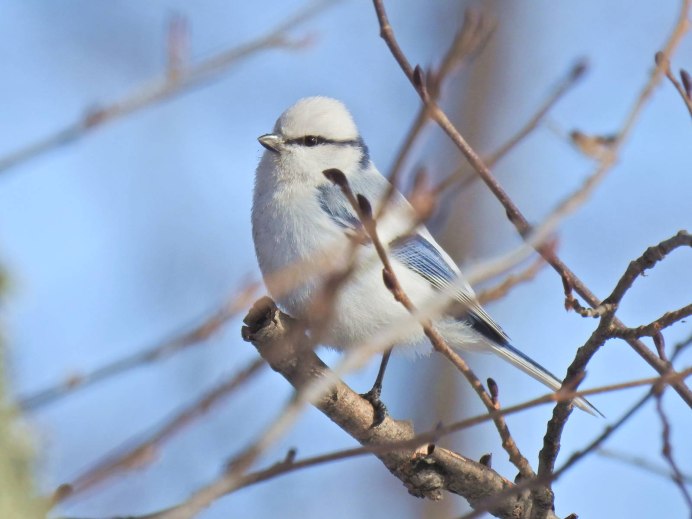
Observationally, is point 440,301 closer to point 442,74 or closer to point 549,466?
point 442,74

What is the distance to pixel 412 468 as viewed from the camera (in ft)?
8.42

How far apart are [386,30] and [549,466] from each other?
101cm

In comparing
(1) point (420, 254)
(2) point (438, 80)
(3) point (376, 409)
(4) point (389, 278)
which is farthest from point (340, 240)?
(2) point (438, 80)

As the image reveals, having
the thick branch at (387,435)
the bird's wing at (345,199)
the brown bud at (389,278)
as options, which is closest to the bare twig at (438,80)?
the brown bud at (389,278)

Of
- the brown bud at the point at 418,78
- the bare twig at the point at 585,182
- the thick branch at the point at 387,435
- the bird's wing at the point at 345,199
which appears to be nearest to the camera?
the bare twig at the point at 585,182

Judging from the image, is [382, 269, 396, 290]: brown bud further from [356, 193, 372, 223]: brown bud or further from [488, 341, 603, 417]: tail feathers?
[488, 341, 603, 417]: tail feathers

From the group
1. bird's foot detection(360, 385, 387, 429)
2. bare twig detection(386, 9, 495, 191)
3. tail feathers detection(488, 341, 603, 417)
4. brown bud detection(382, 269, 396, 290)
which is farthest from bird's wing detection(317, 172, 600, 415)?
bare twig detection(386, 9, 495, 191)

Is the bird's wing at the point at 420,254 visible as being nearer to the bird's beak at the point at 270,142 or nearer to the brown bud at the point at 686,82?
the bird's beak at the point at 270,142

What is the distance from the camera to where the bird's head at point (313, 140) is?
11.5 ft

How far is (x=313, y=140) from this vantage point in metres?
3.64

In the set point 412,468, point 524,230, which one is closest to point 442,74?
point 524,230

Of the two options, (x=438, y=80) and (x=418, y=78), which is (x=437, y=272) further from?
(x=438, y=80)

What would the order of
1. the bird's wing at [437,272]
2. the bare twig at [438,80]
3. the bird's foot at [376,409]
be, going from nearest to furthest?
the bare twig at [438,80] < the bird's foot at [376,409] < the bird's wing at [437,272]

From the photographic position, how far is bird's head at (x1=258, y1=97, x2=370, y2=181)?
11.5 feet
